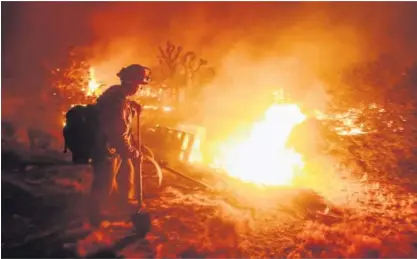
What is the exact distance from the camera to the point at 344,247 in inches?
221

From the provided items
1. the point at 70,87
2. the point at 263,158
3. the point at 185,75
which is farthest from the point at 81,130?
the point at 185,75

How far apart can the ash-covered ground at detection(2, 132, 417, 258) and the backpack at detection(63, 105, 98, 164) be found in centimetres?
124

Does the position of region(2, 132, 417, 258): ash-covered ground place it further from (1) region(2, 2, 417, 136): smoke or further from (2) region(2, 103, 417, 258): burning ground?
(1) region(2, 2, 417, 136): smoke

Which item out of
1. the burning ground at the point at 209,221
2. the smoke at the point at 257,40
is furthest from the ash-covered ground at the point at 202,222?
the smoke at the point at 257,40

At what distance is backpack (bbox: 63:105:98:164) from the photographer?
5.09 m

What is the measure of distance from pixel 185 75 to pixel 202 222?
14682 mm

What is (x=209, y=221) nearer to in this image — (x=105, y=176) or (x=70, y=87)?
(x=105, y=176)

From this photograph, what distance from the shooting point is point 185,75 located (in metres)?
20.2

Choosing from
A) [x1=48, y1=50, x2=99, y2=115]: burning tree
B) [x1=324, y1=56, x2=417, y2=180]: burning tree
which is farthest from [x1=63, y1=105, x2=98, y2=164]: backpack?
[x1=48, y1=50, x2=99, y2=115]: burning tree

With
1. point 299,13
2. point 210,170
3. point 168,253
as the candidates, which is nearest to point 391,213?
point 210,170

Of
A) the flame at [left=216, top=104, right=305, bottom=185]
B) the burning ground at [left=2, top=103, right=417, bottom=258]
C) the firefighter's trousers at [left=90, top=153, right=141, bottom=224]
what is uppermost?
the flame at [left=216, top=104, right=305, bottom=185]

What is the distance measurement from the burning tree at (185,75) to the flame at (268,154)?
725cm

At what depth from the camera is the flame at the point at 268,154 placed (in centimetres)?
927

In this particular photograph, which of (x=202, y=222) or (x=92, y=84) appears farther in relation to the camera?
(x=92, y=84)
